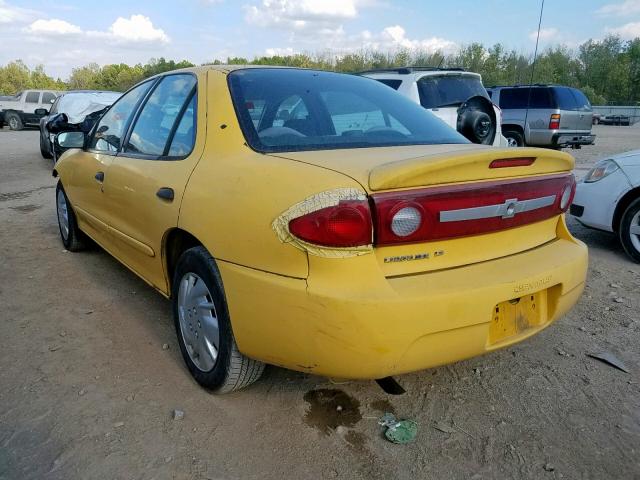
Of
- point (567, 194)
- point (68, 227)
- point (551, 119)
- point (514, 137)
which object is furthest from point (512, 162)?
point (514, 137)

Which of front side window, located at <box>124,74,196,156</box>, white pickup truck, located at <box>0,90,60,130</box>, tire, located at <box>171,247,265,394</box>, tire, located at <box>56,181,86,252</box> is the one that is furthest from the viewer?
white pickup truck, located at <box>0,90,60,130</box>

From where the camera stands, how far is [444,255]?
203 cm

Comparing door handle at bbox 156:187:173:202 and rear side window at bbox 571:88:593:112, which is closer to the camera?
door handle at bbox 156:187:173:202

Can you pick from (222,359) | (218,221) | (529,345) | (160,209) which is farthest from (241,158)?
(529,345)

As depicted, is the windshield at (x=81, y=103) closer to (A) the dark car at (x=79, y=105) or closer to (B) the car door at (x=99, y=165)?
(A) the dark car at (x=79, y=105)

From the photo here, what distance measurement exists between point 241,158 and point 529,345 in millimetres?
2004

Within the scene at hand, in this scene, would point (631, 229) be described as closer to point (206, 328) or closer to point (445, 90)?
point (445, 90)

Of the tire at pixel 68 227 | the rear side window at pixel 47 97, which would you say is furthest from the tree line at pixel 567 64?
the tire at pixel 68 227

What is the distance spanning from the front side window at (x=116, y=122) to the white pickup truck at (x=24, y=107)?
2196 centimetres

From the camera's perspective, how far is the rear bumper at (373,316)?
1.84m

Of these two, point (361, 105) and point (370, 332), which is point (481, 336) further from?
point (361, 105)

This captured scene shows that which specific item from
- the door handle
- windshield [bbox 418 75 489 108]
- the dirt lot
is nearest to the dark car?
windshield [bbox 418 75 489 108]

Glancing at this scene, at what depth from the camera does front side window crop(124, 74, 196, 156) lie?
2871 mm

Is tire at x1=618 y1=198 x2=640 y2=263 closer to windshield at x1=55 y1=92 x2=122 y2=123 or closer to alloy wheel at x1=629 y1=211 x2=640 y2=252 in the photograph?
alloy wheel at x1=629 y1=211 x2=640 y2=252
